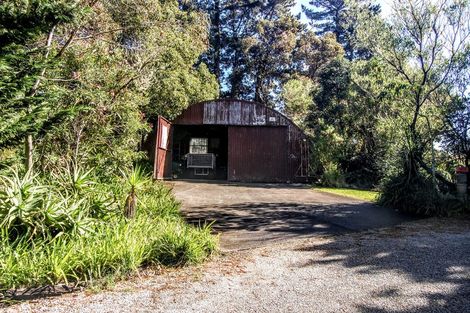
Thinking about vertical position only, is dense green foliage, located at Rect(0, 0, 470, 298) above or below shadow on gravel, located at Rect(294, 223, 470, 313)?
above

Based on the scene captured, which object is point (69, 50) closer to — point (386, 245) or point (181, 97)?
point (386, 245)

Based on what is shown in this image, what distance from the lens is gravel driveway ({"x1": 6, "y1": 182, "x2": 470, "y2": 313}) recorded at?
9.06ft

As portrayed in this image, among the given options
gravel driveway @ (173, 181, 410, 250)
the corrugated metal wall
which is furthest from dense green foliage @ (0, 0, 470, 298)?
the corrugated metal wall

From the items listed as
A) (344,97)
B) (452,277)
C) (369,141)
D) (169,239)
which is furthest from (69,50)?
(344,97)

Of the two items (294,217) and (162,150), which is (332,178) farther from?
(294,217)

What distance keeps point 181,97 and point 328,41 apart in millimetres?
17403

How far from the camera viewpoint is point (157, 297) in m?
2.94

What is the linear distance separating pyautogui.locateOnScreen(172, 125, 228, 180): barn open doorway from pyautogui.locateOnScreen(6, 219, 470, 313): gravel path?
12.2 m

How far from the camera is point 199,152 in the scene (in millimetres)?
17609

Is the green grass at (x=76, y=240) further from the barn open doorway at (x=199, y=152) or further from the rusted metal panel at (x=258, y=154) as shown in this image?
the barn open doorway at (x=199, y=152)

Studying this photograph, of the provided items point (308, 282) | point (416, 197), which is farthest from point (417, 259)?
point (416, 197)

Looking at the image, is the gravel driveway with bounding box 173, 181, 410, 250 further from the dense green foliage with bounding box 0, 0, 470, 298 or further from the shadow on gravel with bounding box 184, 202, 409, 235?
the dense green foliage with bounding box 0, 0, 470, 298

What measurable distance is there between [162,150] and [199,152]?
4039 mm

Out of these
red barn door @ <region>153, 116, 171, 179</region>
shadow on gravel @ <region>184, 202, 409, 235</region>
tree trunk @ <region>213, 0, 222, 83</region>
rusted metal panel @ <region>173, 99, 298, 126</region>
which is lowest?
shadow on gravel @ <region>184, 202, 409, 235</region>
